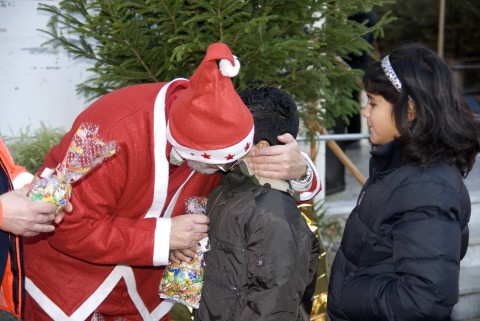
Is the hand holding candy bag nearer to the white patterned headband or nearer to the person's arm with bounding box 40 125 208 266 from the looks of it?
the person's arm with bounding box 40 125 208 266

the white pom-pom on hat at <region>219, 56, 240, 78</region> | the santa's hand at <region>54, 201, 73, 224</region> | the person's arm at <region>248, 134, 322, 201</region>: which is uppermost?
the white pom-pom on hat at <region>219, 56, 240, 78</region>

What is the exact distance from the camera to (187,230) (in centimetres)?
225

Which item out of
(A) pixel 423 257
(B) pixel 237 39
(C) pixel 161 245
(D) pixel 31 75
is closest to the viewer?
(A) pixel 423 257

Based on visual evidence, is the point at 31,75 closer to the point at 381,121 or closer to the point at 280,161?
the point at 280,161

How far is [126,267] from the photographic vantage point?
2.45 meters

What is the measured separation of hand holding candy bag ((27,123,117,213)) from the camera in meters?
2.02

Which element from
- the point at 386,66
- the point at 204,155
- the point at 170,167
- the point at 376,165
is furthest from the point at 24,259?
the point at 386,66

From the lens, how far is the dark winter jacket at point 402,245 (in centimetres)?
203

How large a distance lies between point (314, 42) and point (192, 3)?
75cm

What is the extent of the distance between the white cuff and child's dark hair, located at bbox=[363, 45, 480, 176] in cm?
90

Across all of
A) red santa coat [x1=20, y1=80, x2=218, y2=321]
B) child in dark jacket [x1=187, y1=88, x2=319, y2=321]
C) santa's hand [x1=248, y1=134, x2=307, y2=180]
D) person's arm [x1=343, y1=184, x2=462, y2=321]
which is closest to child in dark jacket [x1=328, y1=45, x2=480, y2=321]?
person's arm [x1=343, y1=184, x2=462, y2=321]

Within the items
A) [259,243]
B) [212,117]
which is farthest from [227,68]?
[259,243]

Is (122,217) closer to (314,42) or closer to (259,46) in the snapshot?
(259,46)

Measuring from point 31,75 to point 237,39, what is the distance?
2.38 metres
